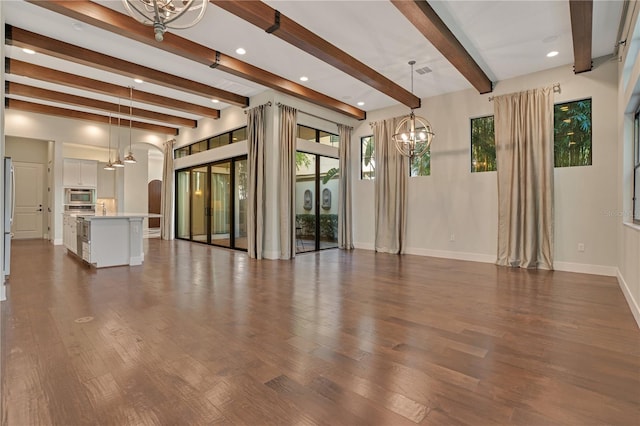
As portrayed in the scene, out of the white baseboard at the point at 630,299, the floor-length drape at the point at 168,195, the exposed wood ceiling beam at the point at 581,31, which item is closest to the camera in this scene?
the white baseboard at the point at 630,299

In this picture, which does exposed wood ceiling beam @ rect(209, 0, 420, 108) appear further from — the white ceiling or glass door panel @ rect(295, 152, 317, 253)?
glass door panel @ rect(295, 152, 317, 253)

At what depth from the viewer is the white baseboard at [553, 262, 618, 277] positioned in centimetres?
521

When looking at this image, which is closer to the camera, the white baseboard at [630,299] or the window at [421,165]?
the white baseboard at [630,299]

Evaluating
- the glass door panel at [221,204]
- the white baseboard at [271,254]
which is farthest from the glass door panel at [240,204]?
the white baseboard at [271,254]

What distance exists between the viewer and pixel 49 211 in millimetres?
9672

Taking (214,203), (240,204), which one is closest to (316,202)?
(240,204)

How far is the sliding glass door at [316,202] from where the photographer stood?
8.12 m

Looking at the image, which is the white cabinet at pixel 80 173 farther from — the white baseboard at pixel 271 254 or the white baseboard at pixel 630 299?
the white baseboard at pixel 630 299

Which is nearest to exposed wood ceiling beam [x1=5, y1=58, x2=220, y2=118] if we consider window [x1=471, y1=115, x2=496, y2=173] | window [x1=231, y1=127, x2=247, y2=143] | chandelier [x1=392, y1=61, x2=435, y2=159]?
window [x1=231, y1=127, x2=247, y2=143]

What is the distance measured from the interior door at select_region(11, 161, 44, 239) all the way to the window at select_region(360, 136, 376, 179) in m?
10.1

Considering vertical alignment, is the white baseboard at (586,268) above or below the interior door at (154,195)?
below

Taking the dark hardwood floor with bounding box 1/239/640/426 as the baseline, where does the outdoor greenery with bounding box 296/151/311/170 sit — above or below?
above

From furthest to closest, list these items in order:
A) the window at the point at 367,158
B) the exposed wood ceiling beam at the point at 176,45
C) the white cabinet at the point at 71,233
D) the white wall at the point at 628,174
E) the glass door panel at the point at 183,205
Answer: the glass door panel at the point at 183,205 → the window at the point at 367,158 → the white cabinet at the point at 71,233 → the exposed wood ceiling beam at the point at 176,45 → the white wall at the point at 628,174

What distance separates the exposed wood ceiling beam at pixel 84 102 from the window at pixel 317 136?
3.83 m
